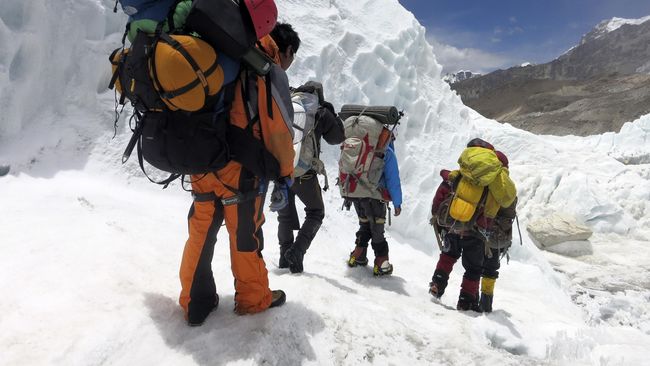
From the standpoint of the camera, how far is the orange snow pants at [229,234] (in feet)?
7.17

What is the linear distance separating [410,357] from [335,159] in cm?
542

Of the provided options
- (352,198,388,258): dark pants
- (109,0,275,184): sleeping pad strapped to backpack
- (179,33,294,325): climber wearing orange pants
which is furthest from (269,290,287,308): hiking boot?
(352,198,388,258): dark pants

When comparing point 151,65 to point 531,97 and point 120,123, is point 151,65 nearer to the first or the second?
point 120,123

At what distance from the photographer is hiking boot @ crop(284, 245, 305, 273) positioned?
3.53m

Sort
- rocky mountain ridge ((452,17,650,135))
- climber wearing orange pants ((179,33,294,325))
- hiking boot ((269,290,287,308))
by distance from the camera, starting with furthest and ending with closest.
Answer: rocky mountain ridge ((452,17,650,135))
hiking boot ((269,290,287,308))
climber wearing orange pants ((179,33,294,325))

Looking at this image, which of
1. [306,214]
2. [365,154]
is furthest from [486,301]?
[306,214]

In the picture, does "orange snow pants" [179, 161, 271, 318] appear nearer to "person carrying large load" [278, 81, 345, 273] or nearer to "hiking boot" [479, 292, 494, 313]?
"person carrying large load" [278, 81, 345, 273]

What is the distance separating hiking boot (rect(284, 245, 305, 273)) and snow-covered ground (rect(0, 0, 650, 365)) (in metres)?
0.10

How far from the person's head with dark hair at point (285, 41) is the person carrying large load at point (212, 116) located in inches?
7.7

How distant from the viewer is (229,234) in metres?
2.25

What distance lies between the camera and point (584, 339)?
98.3 inches

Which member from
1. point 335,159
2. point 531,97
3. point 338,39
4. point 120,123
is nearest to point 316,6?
point 338,39

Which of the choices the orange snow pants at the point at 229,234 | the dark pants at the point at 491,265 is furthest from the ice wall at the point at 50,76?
the dark pants at the point at 491,265

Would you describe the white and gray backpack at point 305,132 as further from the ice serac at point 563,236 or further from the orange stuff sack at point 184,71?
the ice serac at point 563,236
